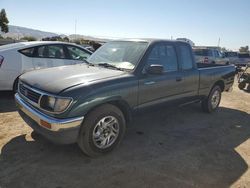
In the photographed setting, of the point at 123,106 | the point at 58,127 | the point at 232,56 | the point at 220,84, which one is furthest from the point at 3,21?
the point at 58,127

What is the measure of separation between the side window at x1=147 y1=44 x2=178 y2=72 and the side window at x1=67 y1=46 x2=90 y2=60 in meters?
3.31

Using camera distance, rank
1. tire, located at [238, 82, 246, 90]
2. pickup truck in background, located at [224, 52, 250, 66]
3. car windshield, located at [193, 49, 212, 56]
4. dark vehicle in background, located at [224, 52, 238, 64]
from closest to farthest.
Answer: tire, located at [238, 82, 246, 90] < car windshield, located at [193, 49, 212, 56] < pickup truck in background, located at [224, 52, 250, 66] < dark vehicle in background, located at [224, 52, 238, 64]

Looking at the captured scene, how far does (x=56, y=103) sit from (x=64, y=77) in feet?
1.93

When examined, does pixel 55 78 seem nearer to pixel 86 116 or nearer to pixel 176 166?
pixel 86 116

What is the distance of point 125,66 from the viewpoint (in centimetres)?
438

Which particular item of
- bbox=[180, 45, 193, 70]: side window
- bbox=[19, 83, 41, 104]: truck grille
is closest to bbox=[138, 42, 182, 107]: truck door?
bbox=[180, 45, 193, 70]: side window

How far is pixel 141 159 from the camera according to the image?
395 cm

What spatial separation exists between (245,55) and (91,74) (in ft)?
82.1

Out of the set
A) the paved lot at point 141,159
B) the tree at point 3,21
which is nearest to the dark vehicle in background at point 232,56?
the paved lot at point 141,159

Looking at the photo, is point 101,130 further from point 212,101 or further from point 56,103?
point 212,101

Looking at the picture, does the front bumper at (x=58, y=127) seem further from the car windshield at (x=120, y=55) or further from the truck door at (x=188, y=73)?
the truck door at (x=188, y=73)

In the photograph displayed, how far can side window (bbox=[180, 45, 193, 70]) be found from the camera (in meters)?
5.31

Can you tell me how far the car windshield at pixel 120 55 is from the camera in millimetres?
4419

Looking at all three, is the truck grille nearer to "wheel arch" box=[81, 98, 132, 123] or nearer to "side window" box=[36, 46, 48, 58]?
"wheel arch" box=[81, 98, 132, 123]
